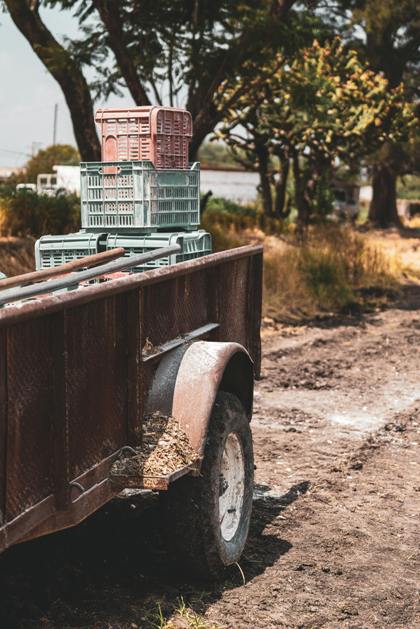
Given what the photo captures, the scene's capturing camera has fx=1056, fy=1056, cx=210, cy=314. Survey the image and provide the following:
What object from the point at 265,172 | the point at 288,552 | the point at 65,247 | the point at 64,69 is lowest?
the point at 288,552

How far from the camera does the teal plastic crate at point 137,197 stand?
6.47m

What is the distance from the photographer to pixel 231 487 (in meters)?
5.18

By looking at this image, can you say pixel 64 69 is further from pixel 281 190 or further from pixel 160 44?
pixel 281 190

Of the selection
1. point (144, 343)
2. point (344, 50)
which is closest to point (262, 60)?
point (144, 343)

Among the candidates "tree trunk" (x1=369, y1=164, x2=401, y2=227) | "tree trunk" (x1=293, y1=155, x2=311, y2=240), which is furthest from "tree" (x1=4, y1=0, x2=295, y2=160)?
"tree trunk" (x1=369, y1=164, x2=401, y2=227)

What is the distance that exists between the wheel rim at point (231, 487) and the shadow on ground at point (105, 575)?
0.79 feet

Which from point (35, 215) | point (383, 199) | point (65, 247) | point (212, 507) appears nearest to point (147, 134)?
point (65, 247)

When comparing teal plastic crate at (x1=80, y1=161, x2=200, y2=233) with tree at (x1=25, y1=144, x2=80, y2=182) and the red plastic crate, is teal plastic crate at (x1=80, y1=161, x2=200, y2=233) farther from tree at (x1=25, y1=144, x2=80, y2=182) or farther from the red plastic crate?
tree at (x1=25, y1=144, x2=80, y2=182)

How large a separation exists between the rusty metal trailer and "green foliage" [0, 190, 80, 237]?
1076 cm

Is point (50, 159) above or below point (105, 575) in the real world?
above

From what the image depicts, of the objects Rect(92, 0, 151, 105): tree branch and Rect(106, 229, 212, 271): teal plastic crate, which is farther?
Rect(92, 0, 151, 105): tree branch

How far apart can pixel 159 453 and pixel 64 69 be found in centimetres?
1139

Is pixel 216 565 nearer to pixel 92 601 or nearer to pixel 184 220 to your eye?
pixel 92 601

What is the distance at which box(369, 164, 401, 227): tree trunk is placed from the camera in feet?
137
